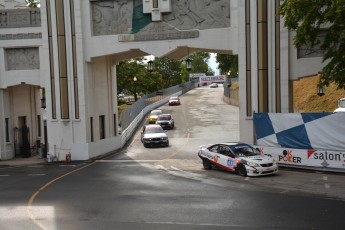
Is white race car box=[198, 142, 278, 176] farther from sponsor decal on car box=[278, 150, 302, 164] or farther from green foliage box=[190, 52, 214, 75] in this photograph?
green foliage box=[190, 52, 214, 75]

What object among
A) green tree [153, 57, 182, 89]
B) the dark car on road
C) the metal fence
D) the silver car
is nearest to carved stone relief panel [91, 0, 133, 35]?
the silver car

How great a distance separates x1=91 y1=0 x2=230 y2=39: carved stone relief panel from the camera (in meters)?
26.6

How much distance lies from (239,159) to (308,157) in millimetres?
3430

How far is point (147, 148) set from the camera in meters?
34.2

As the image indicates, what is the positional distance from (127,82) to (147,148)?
1515 inches

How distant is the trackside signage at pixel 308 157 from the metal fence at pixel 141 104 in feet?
62.8

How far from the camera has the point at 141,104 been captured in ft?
184

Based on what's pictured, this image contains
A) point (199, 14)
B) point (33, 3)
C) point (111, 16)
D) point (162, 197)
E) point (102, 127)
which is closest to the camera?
point (162, 197)

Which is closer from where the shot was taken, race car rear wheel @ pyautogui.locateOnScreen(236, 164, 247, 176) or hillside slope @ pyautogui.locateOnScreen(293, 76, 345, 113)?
race car rear wheel @ pyautogui.locateOnScreen(236, 164, 247, 176)

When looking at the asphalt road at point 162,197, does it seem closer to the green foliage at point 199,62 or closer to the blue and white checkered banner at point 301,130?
the blue and white checkered banner at point 301,130

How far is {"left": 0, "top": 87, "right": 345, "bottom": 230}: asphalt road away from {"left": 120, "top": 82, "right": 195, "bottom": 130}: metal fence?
15.0 m

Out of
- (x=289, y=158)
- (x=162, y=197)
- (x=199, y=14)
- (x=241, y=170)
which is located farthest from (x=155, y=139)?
(x=162, y=197)

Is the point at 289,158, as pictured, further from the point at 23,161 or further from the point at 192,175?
the point at 23,161

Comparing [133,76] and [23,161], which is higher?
[133,76]
